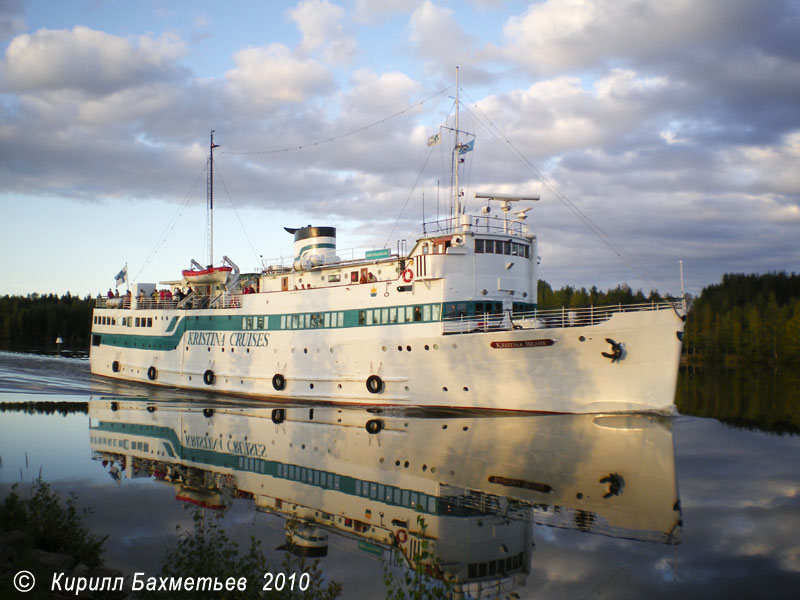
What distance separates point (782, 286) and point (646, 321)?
129 metres

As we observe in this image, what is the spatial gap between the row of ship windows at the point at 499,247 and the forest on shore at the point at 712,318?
148 ft

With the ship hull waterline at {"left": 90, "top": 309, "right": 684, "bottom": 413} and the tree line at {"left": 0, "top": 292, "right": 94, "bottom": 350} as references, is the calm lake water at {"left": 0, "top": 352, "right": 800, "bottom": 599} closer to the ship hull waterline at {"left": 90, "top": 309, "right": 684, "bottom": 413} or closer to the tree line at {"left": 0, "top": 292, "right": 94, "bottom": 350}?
the ship hull waterline at {"left": 90, "top": 309, "right": 684, "bottom": 413}

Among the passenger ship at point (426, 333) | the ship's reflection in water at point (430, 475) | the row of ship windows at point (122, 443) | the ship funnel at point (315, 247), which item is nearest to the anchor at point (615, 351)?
the passenger ship at point (426, 333)

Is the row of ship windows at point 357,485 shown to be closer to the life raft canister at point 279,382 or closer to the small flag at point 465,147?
the life raft canister at point 279,382

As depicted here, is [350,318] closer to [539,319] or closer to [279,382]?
[279,382]

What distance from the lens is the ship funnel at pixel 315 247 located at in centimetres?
3181

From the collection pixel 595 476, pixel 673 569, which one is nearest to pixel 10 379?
pixel 595 476

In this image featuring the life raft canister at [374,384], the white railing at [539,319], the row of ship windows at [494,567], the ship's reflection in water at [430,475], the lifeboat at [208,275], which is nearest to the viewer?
the row of ship windows at [494,567]

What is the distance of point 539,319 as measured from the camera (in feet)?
78.6

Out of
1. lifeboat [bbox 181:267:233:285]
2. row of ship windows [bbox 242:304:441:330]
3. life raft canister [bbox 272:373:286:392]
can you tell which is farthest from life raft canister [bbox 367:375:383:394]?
lifeboat [bbox 181:267:233:285]

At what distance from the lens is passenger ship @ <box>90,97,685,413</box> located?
22141mm

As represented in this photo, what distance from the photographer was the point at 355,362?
27844 millimetres

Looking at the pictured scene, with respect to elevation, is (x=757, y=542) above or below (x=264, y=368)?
below

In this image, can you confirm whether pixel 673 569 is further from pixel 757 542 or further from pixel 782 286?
pixel 782 286
